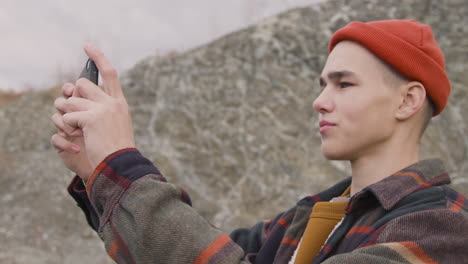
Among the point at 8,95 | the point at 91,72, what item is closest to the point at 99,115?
the point at 91,72

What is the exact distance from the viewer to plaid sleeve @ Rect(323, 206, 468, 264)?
1062 millimetres

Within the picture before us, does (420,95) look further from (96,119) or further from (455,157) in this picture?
(455,157)

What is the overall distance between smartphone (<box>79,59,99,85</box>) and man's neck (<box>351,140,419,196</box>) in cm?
88

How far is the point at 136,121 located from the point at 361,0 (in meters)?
3.28

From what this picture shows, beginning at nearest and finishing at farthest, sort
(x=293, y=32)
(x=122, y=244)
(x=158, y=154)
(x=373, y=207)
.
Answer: (x=122, y=244) < (x=373, y=207) < (x=158, y=154) < (x=293, y=32)

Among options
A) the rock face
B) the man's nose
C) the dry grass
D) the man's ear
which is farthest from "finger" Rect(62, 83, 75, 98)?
the dry grass

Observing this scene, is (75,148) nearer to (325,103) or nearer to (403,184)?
(325,103)

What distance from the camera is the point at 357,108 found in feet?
4.79

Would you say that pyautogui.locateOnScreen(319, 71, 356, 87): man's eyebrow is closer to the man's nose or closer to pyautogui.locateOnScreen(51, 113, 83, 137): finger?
the man's nose

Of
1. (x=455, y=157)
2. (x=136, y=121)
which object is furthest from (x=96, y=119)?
(x=455, y=157)

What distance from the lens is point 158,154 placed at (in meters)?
4.91

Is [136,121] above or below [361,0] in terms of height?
below

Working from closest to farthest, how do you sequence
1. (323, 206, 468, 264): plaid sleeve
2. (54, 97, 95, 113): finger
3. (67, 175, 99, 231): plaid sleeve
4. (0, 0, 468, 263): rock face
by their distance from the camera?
(323, 206, 468, 264): plaid sleeve, (54, 97, 95, 113): finger, (67, 175, 99, 231): plaid sleeve, (0, 0, 468, 263): rock face

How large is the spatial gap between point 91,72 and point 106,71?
0.06 m
